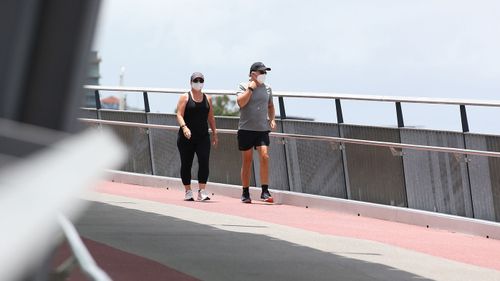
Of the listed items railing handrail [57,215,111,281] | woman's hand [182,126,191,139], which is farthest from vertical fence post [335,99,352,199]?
railing handrail [57,215,111,281]

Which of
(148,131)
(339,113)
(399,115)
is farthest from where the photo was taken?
(148,131)

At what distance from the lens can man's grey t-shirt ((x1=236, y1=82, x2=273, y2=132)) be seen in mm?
18156

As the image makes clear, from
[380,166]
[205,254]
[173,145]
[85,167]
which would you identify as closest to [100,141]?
[85,167]

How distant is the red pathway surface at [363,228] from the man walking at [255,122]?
398mm

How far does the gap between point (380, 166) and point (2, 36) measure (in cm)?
1582

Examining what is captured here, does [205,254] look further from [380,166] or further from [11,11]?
[11,11]

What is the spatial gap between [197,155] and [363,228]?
376cm

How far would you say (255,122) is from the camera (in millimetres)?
18312

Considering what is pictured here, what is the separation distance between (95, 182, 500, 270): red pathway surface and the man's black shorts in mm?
815

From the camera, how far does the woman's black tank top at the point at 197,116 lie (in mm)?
18062

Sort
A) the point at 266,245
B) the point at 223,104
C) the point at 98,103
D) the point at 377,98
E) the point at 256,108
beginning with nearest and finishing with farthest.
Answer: the point at 266,245 → the point at 377,98 → the point at 256,108 → the point at 98,103 → the point at 223,104

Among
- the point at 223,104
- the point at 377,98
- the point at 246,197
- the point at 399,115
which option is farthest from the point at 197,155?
the point at 223,104

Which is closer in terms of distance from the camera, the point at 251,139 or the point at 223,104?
the point at 251,139

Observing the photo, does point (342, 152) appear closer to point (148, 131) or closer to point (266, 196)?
point (266, 196)
